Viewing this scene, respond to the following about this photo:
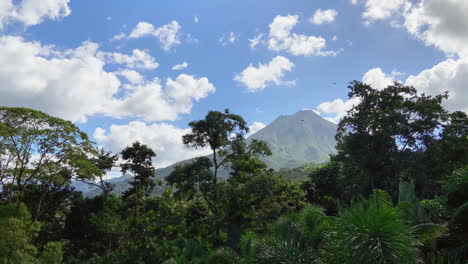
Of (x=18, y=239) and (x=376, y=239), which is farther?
(x=18, y=239)

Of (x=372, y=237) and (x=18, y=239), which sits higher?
(x=372, y=237)

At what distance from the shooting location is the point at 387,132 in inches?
990

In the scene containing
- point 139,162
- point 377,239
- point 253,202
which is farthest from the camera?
point 139,162

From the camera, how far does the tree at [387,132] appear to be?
25266 mm

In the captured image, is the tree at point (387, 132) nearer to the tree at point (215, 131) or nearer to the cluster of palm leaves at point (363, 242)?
the tree at point (215, 131)

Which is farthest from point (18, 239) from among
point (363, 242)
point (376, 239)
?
point (376, 239)

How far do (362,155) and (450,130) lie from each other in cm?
697

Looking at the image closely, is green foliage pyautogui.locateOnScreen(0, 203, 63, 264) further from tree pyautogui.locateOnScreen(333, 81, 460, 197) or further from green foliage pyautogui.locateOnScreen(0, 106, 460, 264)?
tree pyautogui.locateOnScreen(333, 81, 460, 197)

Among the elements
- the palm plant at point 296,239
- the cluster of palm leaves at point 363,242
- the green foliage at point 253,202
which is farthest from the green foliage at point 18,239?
the cluster of palm leaves at point 363,242

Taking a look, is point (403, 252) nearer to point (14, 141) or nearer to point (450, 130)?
point (14, 141)

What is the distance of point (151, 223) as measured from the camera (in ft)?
55.3

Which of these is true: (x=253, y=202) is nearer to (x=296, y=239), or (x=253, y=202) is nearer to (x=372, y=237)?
(x=296, y=239)

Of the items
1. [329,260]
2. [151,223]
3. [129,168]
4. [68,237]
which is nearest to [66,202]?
[68,237]

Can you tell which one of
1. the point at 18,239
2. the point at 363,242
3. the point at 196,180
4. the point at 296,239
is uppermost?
the point at 196,180
